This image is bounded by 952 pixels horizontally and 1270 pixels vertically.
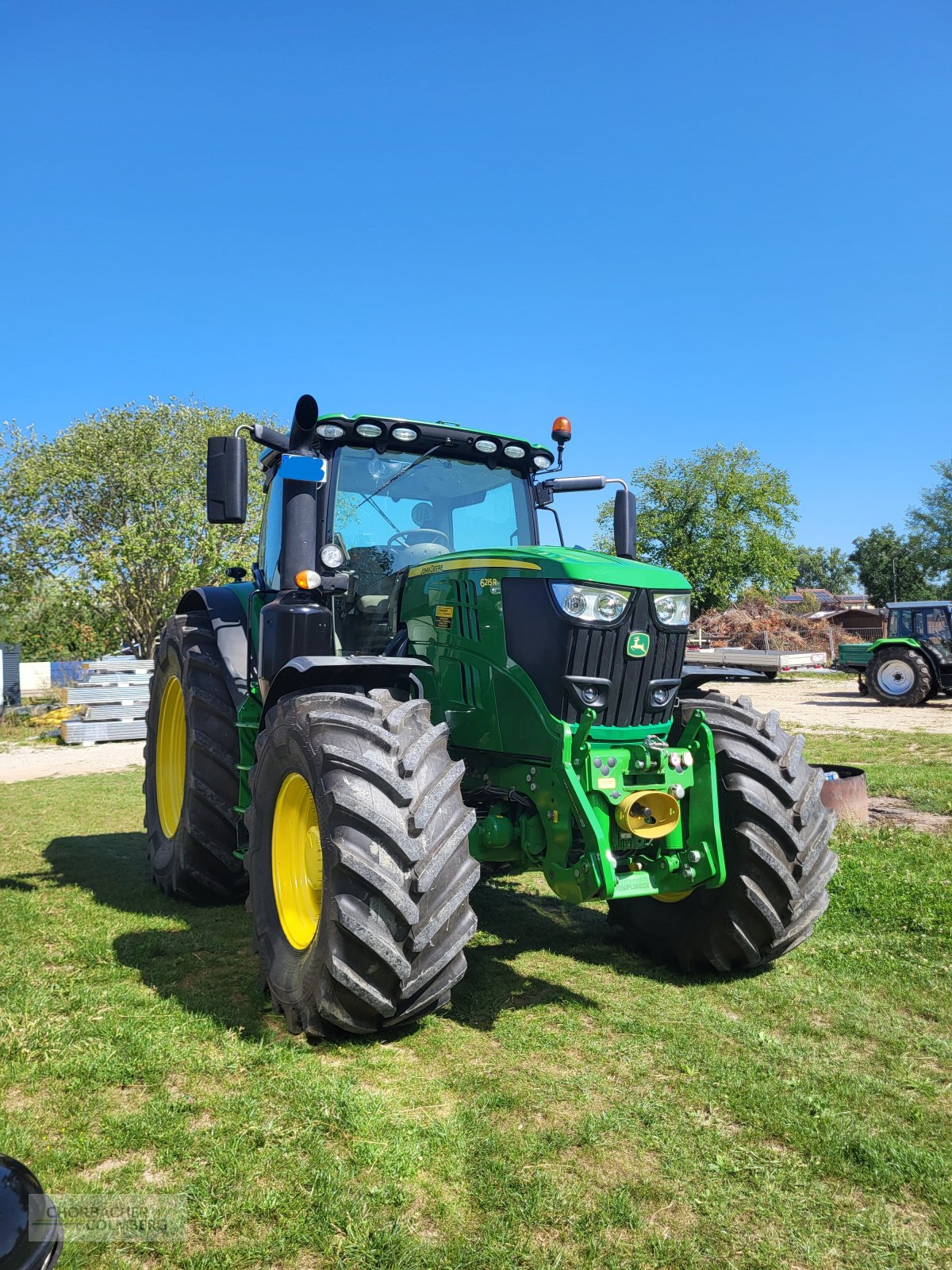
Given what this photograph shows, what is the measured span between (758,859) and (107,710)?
47.3 ft

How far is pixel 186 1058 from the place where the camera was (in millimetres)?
3246

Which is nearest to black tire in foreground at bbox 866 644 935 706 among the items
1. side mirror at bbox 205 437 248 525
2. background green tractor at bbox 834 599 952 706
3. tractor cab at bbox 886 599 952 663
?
background green tractor at bbox 834 599 952 706

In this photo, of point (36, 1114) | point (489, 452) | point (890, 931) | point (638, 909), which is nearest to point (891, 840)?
point (890, 931)

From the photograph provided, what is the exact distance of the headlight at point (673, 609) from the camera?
402 centimetres

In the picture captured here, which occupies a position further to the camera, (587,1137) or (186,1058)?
(186,1058)

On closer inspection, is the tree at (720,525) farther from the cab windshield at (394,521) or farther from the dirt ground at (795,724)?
the cab windshield at (394,521)

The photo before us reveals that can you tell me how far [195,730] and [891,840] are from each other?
5.02m

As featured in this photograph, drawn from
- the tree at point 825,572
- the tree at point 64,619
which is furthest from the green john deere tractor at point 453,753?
the tree at point 825,572

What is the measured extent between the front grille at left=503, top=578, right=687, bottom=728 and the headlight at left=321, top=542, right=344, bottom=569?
92 centimetres

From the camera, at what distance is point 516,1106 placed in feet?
9.64

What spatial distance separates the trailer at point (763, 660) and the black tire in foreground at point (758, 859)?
78.8 ft

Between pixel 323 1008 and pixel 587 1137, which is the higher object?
pixel 323 1008

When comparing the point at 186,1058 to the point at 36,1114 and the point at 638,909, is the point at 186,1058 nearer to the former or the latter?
the point at 36,1114

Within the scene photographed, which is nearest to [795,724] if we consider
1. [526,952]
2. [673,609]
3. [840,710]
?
[840,710]
